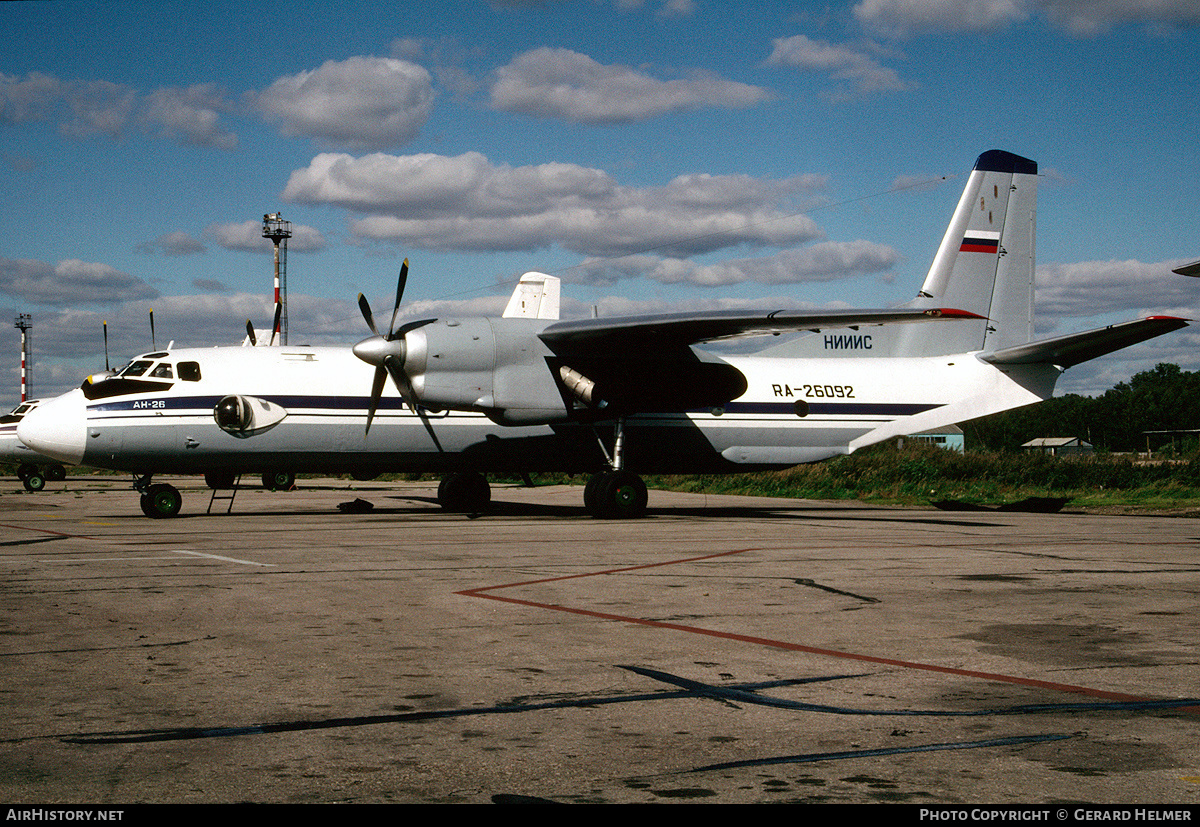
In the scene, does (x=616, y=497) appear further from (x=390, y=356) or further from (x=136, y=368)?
(x=136, y=368)

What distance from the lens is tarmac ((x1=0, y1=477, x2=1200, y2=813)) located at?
4203 millimetres

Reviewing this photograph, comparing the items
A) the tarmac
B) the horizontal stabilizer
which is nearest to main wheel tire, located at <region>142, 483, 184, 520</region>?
the tarmac

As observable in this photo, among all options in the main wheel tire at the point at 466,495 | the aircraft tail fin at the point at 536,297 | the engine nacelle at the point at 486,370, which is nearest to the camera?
the engine nacelle at the point at 486,370

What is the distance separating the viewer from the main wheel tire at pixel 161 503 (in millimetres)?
21688

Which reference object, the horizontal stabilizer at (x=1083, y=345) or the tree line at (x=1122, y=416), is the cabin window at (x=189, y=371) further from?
the tree line at (x=1122, y=416)

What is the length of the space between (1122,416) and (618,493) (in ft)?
421

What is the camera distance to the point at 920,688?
19.4ft

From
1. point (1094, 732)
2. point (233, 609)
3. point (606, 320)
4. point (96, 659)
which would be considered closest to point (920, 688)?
point (1094, 732)

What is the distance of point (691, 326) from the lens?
20.5m

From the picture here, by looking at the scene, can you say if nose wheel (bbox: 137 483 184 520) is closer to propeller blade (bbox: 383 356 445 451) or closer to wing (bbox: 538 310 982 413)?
propeller blade (bbox: 383 356 445 451)

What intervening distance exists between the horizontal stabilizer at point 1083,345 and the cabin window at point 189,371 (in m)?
18.5

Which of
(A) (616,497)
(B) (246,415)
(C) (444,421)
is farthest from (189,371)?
(A) (616,497)

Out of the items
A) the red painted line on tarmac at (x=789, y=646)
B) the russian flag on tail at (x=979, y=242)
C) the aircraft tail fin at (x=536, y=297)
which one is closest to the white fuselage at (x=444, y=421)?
the russian flag on tail at (x=979, y=242)
